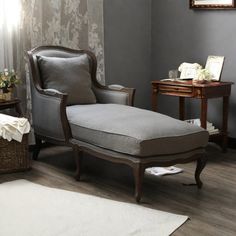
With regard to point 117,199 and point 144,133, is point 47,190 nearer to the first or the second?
point 117,199

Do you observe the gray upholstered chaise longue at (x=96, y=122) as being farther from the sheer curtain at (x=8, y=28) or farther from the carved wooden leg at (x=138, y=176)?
the sheer curtain at (x=8, y=28)

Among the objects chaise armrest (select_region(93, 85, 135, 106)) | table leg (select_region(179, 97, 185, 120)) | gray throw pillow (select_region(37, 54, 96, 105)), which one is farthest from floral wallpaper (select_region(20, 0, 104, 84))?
table leg (select_region(179, 97, 185, 120))

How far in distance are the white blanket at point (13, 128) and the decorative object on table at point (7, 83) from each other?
0.32 meters

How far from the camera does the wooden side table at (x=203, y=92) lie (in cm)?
406

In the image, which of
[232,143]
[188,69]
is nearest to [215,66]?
[188,69]

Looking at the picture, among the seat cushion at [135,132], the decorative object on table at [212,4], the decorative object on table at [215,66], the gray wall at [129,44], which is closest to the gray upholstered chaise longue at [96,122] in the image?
the seat cushion at [135,132]

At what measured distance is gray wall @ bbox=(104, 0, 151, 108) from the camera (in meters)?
4.86

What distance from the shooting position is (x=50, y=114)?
3.75 metres

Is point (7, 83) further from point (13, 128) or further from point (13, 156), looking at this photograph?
point (13, 156)

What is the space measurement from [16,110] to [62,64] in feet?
1.81

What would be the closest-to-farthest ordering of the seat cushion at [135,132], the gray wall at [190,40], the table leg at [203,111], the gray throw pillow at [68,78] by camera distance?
1. the seat cushion at [135,132]
2. the gray throw pillow at [68,78]
3. the table leg at [203,111]
4. the gray wall at [190,40]

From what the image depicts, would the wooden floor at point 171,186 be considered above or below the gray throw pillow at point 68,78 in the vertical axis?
below

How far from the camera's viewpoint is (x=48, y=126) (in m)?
3.82

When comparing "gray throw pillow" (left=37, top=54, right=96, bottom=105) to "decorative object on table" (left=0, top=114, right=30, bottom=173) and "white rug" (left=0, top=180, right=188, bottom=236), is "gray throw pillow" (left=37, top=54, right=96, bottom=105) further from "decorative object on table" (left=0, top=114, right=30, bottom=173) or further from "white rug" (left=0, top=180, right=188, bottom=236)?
"white rug" (left=0, top=180, right=188, bottom=236)
